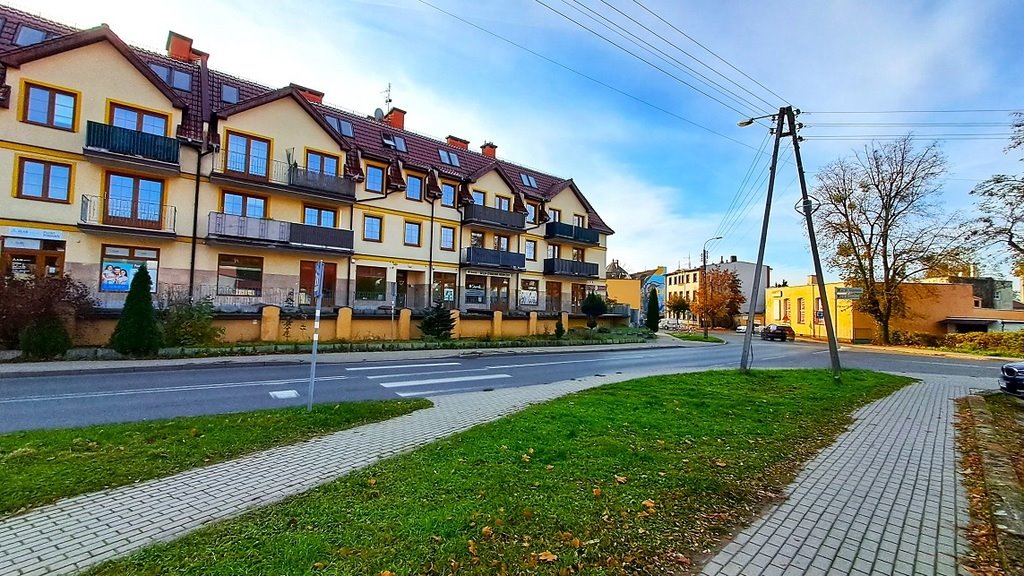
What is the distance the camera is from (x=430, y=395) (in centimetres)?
1016

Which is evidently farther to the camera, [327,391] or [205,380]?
[205,380]

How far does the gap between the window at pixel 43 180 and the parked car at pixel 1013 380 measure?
3090 centimetres

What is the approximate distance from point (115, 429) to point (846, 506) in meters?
8.77

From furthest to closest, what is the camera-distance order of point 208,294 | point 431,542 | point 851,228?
point 851,228 < point 208,294 < point 431,542

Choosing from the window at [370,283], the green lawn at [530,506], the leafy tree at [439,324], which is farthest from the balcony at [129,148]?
the green lawn at [530,506]

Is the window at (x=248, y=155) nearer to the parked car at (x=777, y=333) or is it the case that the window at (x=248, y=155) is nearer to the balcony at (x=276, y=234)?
the balcony at (x=276, y=234)

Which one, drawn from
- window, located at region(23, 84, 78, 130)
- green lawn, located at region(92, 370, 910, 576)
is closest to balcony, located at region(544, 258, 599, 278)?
window, located at region(23, 84, 78, 130)

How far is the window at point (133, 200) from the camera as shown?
18703 millimetres

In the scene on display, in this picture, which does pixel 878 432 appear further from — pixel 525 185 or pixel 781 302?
pixel 781 302

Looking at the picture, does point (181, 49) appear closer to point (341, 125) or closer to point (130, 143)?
point (341, 125)

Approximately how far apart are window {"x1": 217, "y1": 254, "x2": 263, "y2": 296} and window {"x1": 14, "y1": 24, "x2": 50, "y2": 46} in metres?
10.7

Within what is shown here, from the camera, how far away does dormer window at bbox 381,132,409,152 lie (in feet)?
93.2

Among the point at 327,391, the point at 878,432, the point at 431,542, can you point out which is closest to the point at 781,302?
the point at 878,432

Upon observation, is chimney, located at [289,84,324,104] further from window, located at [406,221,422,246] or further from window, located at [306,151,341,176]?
window, located at [406,221,422,246]
